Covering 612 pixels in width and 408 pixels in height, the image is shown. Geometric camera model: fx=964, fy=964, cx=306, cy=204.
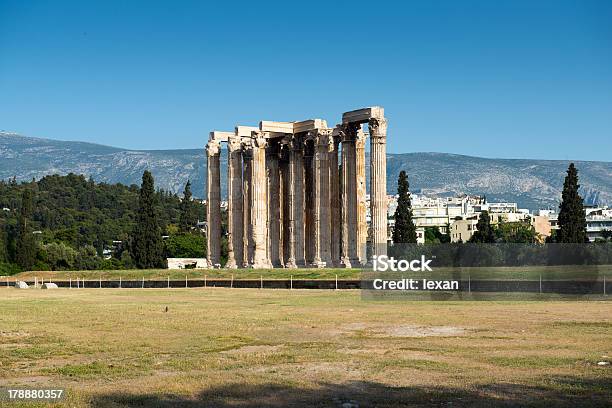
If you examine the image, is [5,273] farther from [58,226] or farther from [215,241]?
[58,226]

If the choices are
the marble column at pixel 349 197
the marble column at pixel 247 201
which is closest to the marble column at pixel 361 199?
the marble column at pixel 349 197

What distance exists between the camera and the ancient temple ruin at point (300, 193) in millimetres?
70500

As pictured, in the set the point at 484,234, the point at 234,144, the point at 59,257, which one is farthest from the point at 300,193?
the point at 484,234

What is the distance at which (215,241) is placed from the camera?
277 ft

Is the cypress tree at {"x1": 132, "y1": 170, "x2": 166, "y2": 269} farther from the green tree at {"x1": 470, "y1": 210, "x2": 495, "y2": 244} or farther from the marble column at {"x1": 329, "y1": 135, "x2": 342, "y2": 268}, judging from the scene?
the green tree at {"x1": 470, "y1": 210, "x2": 495, "y2": 244}

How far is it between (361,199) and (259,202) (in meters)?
10.5

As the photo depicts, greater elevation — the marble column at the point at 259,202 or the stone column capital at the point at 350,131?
the stone column capital at the point at 350,131

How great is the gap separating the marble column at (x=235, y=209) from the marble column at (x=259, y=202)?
12.5 feet

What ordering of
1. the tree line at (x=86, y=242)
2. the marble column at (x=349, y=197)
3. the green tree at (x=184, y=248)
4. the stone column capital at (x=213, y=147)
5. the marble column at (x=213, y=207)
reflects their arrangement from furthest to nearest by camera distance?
the green tree at (x=184, y=248) < the tree line at (x=86, y=242) < the marble column at (x=213, y=207) < the stone column capital at (x=213, y=147) < the marble column at (x=349, y=197)

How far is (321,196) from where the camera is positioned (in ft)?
242

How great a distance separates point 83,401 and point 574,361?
35.0 ft

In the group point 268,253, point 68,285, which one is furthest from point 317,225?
point 68,285

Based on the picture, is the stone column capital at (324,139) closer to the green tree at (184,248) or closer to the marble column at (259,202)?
the marble column at (259,202)

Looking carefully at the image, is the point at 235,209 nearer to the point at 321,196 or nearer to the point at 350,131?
the point at 321,196
